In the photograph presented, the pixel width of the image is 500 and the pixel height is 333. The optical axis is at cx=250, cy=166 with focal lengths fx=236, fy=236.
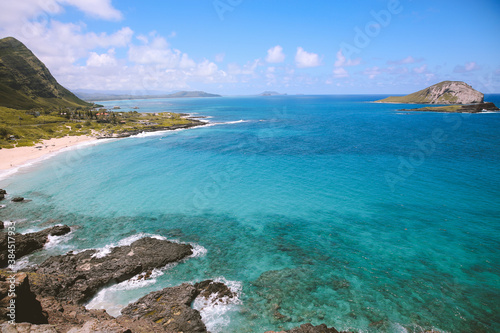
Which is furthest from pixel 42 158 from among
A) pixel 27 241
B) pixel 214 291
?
pixel 214 291

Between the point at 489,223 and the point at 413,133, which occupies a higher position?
the point at 413,133

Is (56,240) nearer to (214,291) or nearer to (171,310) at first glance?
(171,310)

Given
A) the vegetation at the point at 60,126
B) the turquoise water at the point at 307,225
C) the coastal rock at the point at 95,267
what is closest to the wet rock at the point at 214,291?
the turquoise water at the point at 307,225

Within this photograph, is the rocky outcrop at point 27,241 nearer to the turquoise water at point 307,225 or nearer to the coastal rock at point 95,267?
the turquoise water at point 307,225

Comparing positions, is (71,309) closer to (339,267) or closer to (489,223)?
(339,267)

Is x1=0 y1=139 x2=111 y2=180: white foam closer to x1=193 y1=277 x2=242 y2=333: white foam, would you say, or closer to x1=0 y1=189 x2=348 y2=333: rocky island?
x1=0 y1=189 x2=348 y2=333: rocky island

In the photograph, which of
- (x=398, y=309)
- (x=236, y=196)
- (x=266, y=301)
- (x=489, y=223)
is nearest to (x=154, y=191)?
(x=236, y=196)
